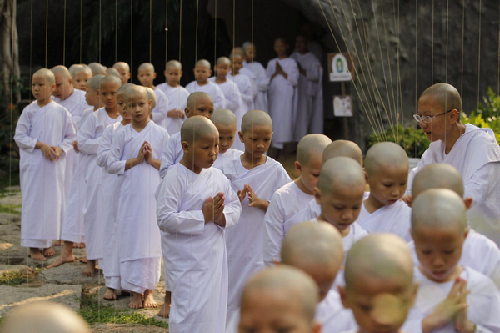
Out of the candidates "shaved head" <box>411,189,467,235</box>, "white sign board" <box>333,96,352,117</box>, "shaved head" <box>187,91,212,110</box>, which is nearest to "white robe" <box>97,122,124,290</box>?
"shaved head" <box>187,91,212,110</box>

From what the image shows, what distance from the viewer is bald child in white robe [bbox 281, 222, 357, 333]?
298 cm

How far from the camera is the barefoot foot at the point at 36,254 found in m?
8.69

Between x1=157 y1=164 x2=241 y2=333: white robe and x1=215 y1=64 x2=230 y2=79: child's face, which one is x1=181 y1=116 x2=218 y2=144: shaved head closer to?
x1=157 y1=164 x2=241 y2=333: white robe

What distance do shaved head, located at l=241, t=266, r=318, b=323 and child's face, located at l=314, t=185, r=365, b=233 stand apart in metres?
1.47

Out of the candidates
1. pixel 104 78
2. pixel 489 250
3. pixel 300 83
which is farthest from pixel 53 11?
pixel 489 250

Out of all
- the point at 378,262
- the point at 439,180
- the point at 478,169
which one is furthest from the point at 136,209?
the point at 378,262

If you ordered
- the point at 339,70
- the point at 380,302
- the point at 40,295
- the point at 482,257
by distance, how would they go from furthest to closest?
the point at 339,70, the point at 40,295, the point at 482,257, the point at 380,302

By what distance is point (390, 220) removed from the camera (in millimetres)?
4301

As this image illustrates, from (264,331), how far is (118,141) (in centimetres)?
494

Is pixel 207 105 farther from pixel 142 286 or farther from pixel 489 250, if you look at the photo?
pixel 489 250

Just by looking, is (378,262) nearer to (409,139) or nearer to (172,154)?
(172,154)

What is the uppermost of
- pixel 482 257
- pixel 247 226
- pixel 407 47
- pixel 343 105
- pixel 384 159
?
pixel 407 47

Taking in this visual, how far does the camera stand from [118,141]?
276 inches

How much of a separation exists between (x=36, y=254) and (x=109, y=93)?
7.43 feet
